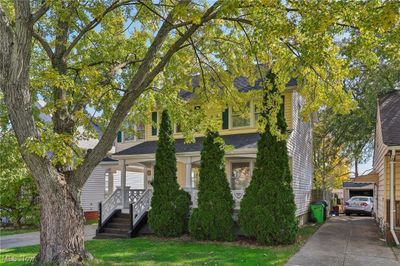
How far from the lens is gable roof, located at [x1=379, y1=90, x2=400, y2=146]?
11.4m

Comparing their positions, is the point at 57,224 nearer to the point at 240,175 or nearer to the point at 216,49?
the point at 216,49

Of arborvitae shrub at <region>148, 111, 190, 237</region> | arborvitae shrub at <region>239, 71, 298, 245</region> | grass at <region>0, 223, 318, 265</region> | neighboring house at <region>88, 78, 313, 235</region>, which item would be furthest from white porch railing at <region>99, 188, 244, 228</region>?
grass at <region>0, 223, 318, 265</region>

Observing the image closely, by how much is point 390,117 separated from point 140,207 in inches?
387

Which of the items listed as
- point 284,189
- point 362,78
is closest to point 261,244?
point 284,189

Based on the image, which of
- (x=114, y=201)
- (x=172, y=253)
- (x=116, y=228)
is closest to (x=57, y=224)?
(x=172, y=253)

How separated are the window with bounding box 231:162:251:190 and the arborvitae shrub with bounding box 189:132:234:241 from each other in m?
4.68

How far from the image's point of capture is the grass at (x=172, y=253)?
9.44 m

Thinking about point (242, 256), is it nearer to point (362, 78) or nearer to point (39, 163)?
point (39, 163)

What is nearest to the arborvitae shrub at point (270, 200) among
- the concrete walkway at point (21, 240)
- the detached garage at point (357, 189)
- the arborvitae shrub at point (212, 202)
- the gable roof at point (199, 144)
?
the arborvitae shrub at point (212, 202)

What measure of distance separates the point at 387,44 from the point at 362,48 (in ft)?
1.72

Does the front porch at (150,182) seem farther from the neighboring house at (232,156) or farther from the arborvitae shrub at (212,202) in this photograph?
the arborvitae shrub at (212,202)

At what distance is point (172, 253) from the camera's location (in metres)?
10.7

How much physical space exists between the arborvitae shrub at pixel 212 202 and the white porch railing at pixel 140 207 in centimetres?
276

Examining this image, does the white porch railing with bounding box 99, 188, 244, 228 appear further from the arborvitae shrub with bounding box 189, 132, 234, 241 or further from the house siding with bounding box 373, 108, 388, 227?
the house siding with bounding box 373, 108, 388, 227
